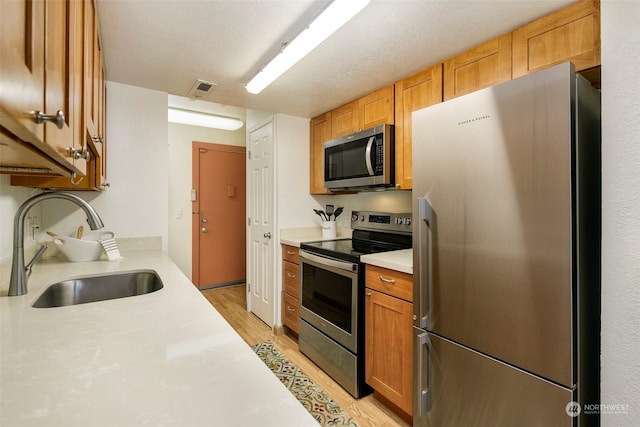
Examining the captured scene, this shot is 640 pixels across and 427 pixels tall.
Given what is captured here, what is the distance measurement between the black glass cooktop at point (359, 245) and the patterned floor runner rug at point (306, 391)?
86cm

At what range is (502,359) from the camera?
4.19ft

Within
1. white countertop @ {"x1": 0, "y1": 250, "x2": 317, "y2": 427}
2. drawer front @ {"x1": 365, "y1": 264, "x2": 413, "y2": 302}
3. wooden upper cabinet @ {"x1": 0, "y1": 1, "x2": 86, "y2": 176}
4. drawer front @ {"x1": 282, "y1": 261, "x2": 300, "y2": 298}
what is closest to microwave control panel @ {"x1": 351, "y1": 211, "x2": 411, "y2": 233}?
drawer front @ {"x1": 365, "y1": 264, "x2": 413, "y2": 302}

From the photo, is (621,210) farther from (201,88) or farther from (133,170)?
(133,170)

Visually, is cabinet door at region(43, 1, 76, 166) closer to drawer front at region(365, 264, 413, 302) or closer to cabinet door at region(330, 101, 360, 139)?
drawer front at region(365, 264, 413, 302)

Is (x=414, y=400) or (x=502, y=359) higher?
(x=502, y=359)

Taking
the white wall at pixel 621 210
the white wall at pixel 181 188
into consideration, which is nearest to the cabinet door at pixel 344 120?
the white wall at pixel 621 210

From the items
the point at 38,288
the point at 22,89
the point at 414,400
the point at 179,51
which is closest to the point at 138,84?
the point at 179,51

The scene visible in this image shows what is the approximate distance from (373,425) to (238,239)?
127 inches

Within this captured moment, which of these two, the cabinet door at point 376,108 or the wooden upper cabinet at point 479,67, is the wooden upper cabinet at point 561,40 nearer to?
the wooden upper cabinet at point 479,67

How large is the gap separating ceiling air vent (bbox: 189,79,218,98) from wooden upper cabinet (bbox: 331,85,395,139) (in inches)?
41.4

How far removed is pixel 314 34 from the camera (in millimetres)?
Answer: 1437

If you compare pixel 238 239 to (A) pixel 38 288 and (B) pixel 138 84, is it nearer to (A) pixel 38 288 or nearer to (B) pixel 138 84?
(B) pixel 138 84

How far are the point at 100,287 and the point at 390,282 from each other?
1.53m

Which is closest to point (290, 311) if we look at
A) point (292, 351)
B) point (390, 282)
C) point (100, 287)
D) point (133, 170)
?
point (292, 351)
